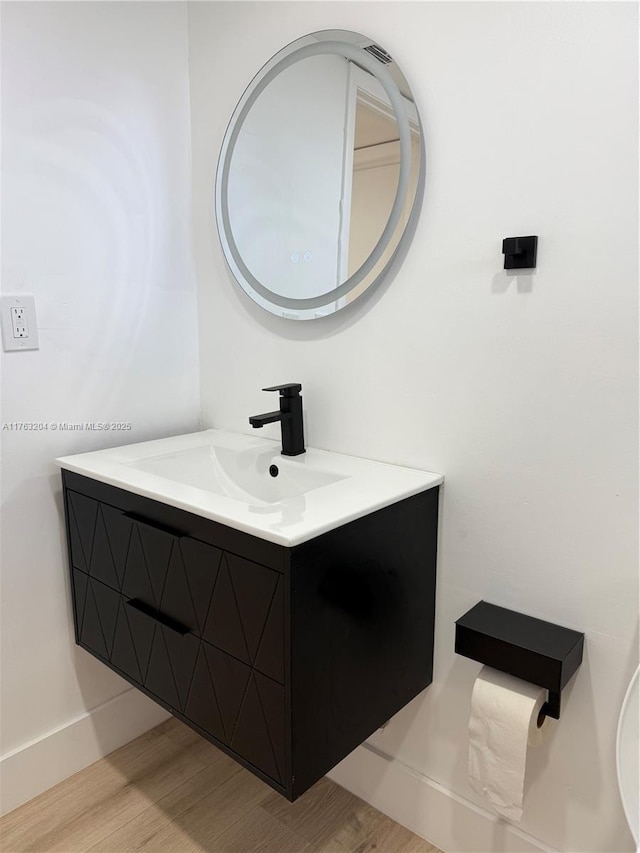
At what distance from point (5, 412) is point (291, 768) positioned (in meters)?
1.02

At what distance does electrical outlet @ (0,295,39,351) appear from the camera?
1422mm

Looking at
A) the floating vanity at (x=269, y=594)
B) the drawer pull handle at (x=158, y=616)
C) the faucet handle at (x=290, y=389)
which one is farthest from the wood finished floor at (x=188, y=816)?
the faucet handle at (x=290, y=389)

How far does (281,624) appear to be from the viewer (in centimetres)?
104

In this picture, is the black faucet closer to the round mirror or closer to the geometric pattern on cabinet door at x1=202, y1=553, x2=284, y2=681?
the round mirror

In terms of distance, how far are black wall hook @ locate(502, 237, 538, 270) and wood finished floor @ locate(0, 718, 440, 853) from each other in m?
1.35

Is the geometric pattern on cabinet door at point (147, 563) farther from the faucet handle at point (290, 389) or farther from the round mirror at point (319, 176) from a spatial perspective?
the round mirror at point (319, 176)

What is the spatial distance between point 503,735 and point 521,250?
91 cm

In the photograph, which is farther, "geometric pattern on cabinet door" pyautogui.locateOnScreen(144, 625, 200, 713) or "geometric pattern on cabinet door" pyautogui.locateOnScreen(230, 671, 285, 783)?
"geometric pattern on cabinet door" pyautogui.locateOnScreen(144, 625, 200, 713)

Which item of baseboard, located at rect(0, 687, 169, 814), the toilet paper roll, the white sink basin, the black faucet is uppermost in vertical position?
the black faucet

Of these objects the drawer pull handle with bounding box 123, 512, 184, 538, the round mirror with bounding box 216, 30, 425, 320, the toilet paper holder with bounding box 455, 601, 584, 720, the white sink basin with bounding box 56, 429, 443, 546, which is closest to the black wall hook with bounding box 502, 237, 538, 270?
the round mirror with bounding box 216, 30, 425, 320

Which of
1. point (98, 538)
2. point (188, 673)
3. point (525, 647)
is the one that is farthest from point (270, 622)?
point (98, 538)

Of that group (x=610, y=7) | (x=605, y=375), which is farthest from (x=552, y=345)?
(x=610, y=7)

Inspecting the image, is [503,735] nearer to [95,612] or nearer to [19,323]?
[95,612]

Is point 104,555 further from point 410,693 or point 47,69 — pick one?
point 47,69
